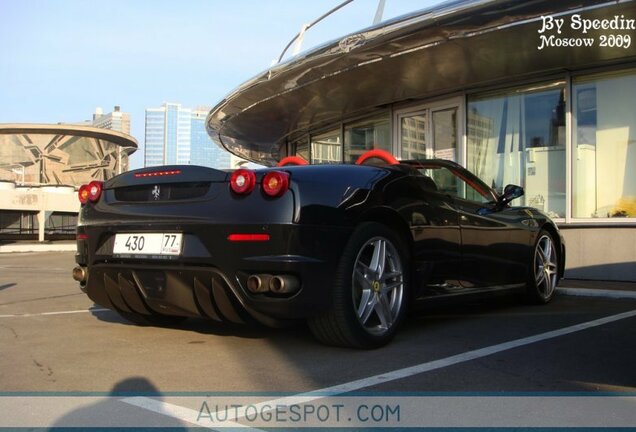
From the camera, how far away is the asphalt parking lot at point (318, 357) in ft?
10.3

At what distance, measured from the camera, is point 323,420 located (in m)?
2.61

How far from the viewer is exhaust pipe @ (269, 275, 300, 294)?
11.2 feet

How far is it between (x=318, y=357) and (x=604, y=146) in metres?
6.97

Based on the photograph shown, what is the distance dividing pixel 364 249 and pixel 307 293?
59cm

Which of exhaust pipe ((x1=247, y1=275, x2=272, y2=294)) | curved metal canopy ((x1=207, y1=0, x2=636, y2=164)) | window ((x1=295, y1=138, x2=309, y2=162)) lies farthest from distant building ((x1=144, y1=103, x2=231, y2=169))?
exhaust pipe ((x1=247, y1=275, x2=272, y2=294))

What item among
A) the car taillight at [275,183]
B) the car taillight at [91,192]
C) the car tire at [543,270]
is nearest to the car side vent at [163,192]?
the car taillight at [91,192]

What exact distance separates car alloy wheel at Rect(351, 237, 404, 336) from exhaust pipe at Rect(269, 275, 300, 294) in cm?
45

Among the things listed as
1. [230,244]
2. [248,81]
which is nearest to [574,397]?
[230,244]

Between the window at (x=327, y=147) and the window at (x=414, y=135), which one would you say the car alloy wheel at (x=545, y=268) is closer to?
the window at (x=414, y=135)

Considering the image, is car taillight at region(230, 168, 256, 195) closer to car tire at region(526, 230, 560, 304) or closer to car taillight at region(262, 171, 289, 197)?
car taillight at region(262, 171, 289, 197)

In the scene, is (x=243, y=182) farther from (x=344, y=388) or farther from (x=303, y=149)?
(x=303, y=149)

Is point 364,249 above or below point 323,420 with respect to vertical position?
above

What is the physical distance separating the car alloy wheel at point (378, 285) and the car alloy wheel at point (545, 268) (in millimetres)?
2396

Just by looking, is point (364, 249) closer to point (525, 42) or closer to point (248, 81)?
point (525, 42)
